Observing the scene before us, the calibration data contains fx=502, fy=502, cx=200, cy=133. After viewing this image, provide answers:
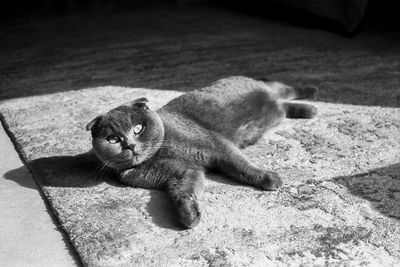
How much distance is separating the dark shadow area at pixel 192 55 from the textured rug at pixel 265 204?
0.68 metres

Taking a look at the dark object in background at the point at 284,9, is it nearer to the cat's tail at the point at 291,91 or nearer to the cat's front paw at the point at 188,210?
the cat's tail at the point at 291,91

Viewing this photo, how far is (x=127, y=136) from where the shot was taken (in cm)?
194

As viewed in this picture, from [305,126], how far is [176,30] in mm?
2663

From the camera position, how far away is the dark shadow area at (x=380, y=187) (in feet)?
6.11

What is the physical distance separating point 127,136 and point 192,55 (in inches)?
88.1

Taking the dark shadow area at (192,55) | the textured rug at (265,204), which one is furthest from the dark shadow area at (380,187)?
the dark shadow area at (192,55)

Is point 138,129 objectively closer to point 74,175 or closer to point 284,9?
point 74,175

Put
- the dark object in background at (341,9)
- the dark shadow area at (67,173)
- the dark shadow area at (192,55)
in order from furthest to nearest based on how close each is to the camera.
Answer: 1. the dark object in background at (341,9)
2. the dark shadow area at (192,55)
3. the dark shadow area at (67,173)

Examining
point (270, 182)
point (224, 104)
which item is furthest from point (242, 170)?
point (224, 104)

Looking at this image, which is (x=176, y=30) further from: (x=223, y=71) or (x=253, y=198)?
(x=253, y=198)

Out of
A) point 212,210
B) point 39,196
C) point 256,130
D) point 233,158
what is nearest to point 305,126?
point 256,130

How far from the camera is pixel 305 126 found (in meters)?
2.62

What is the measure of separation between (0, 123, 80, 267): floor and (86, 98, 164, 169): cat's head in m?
0.33

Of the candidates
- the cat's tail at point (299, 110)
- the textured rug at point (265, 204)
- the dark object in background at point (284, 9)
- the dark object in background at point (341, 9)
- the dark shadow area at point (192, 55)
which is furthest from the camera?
the dark object in background at point (284, 9)
